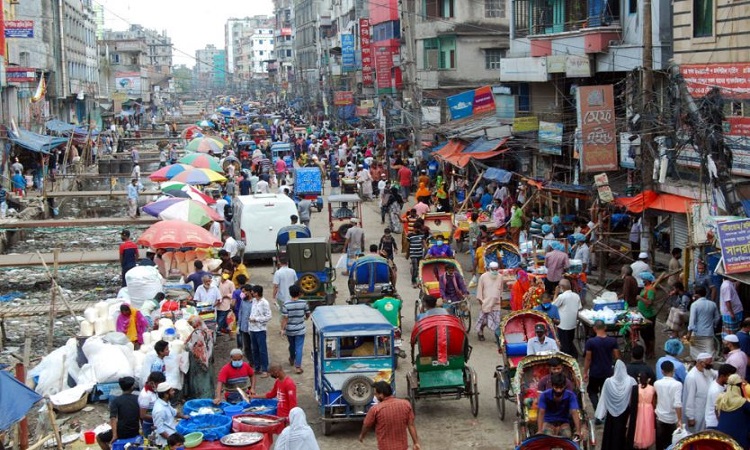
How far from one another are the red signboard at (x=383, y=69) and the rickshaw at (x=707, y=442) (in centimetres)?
4430

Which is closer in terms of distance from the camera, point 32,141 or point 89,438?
point 89,438

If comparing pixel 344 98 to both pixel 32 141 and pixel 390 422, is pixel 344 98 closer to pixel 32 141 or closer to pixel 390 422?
pixel 32 141

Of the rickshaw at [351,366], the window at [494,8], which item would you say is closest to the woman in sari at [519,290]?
the rickshaw at [351,366]

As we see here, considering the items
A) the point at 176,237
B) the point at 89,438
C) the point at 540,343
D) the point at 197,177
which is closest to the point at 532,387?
the point at 540,343

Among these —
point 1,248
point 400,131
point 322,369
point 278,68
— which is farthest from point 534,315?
point 278,68

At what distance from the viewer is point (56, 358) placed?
1555 cm

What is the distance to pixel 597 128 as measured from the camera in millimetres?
22609

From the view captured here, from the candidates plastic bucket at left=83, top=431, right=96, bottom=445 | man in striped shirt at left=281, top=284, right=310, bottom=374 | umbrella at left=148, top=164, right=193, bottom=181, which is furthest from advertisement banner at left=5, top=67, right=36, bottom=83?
plastic bucket at left=83, top=431, right=96, bottom=445

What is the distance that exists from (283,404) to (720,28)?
39.8 ft

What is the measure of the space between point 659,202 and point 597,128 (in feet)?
9.57

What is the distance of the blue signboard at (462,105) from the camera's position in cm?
3488

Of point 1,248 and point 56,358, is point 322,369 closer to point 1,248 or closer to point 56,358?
point 56,358

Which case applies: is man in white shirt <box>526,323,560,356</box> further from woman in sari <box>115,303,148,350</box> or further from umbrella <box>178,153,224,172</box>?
umbrella <box>178,153,224,172</box>

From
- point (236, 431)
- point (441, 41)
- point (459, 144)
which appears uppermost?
point (441, 41)
